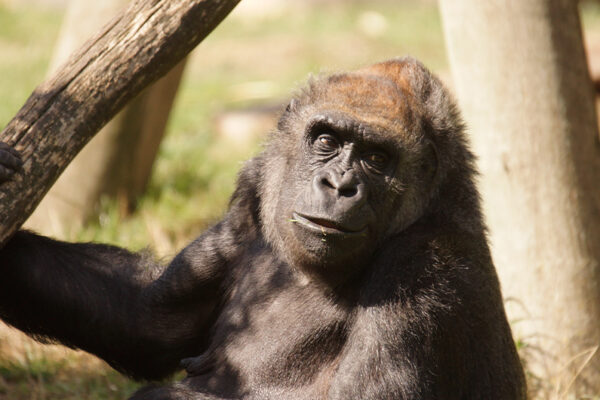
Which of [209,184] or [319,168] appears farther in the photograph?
[209,184]

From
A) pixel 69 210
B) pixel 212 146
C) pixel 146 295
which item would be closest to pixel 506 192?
pixel 146 295

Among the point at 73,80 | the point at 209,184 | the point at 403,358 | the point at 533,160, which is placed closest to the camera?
the point at 403,358

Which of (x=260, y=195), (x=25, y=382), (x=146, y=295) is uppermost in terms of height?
(x=260, y=195)

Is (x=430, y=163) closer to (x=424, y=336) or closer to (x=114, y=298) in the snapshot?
(x=424, y=336)

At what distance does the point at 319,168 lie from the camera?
4.33m

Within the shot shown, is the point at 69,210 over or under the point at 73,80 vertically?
under

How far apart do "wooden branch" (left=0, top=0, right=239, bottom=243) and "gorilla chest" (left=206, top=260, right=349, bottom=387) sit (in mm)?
1319

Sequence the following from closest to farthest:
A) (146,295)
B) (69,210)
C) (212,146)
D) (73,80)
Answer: (73,80)
(146,295)
(69,210)
(212,146)

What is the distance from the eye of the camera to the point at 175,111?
1323 cm

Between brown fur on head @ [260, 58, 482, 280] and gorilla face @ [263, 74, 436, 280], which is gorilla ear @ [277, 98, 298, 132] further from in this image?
gorilla face @ [263, 74, 436, 280]

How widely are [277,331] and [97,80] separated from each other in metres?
1.69

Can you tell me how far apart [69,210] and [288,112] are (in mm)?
3950

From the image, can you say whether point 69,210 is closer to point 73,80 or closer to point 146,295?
point 146,295

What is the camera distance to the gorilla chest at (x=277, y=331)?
4.43m
